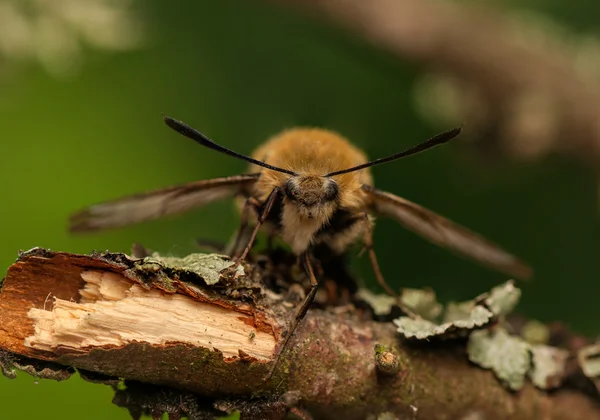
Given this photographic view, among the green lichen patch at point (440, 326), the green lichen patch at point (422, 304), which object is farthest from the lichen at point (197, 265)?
the green lichen patch at point (422, 304)

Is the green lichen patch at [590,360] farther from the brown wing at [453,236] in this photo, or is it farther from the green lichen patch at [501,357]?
the brown wing at [453,236]

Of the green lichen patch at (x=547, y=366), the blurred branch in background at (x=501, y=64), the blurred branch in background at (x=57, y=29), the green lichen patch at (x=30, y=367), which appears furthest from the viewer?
the blurred branch in background at (x=501, y=64)

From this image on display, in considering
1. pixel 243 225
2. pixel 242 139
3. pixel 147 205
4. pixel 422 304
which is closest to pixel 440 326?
pixel 422 304

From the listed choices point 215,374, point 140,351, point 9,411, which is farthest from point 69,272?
point 9,411

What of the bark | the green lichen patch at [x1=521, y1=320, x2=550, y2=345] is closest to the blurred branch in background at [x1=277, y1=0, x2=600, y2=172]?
the green lichen patch at [x1=521, y1=320, x2=550, y2=345]

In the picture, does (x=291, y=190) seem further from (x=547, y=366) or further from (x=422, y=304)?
(x=547, y=366)

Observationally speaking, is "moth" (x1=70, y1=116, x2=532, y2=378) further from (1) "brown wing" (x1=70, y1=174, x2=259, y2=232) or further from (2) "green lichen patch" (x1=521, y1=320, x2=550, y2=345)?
(2) "green lichen patch" (x1=521, y1=320, x2=550, y2=345)

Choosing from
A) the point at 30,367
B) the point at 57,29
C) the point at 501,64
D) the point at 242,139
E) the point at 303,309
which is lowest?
the point at 30,367

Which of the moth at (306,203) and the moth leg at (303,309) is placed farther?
the moth at (306,203)
